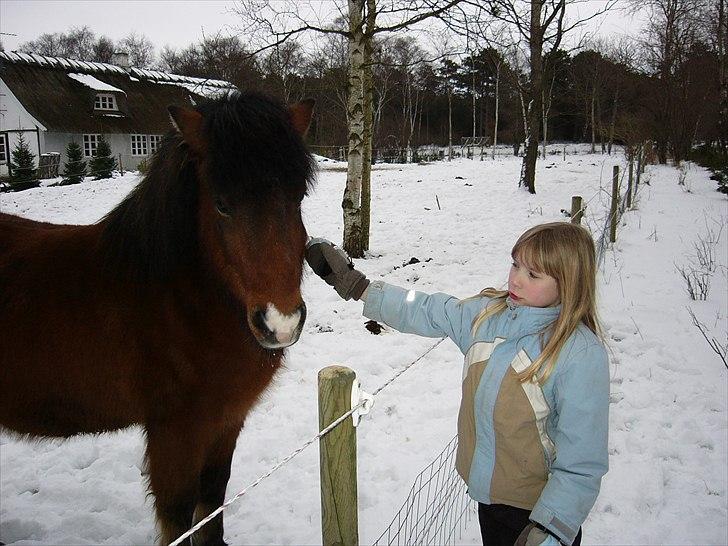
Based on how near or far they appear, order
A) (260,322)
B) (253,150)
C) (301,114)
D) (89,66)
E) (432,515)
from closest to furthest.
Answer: (260,322) → (253,150) → (301,114) → (432,515) → (89,66)

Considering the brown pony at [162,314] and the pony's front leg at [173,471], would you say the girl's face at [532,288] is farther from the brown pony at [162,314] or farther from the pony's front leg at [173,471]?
the pony's front leg at [173,471]

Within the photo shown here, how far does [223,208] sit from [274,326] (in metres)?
0.50

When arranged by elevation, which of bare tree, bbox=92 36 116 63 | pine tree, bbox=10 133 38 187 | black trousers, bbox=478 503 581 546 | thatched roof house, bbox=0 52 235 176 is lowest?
black trousers, bbox=478 503 581 546

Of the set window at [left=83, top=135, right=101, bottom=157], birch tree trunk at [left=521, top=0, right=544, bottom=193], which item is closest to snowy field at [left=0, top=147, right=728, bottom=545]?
birch tree trunk at [left=521, top=0, right=544, bottom=193]

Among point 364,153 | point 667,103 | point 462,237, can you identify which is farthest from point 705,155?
point 364,153

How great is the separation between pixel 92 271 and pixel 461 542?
252 centimetres

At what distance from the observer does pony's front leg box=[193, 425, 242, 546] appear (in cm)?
252

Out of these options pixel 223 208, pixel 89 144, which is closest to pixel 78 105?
pixel 89 144

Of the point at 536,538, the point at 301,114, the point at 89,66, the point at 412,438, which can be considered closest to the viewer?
the point at 536,538

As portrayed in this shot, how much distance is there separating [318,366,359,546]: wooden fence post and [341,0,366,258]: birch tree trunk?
632 centimetres

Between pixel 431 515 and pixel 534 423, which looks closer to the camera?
pixel 534 423

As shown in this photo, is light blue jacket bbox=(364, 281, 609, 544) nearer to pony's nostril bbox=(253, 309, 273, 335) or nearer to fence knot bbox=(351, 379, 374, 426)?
fence knot bbox=(351, 379, 374, 426)

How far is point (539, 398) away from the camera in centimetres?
167

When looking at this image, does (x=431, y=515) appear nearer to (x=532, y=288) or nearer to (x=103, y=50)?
(x=532, y=288)
